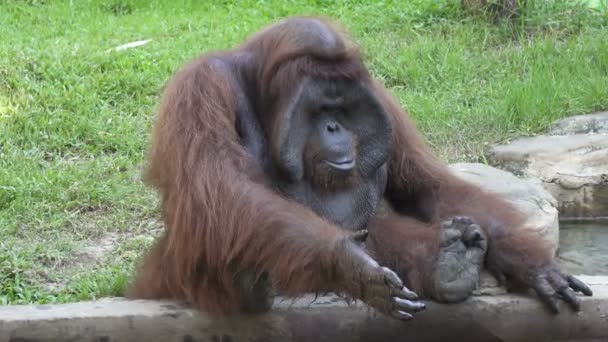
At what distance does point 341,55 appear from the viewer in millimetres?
3434

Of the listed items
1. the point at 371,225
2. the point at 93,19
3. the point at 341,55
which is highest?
the point at 341,55

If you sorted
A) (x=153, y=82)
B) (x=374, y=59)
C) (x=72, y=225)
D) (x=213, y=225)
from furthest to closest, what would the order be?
(x=374, y=59) → (x=153, y=82) → (x=72, y=225) → (x=213, y=225)

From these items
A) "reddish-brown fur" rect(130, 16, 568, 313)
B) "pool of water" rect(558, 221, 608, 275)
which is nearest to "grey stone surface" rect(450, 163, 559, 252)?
"pool of water" rect(558, 221, 608, 275)

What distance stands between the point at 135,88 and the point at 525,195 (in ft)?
9.07

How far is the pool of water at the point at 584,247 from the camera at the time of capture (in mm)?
4695

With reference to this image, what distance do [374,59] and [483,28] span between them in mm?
931

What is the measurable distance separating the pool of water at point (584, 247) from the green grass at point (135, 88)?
0.73 meters

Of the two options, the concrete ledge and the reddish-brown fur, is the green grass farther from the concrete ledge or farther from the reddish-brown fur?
the reddish-brown fur

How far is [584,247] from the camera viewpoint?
4.98m

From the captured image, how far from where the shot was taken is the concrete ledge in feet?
10.9

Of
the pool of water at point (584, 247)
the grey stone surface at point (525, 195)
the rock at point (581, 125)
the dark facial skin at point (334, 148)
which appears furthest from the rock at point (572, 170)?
the dark facial skin at point (334, 148)

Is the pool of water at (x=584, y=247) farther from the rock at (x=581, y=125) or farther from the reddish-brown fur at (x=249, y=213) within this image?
the reddish-brown fur at (x=249, y=213)

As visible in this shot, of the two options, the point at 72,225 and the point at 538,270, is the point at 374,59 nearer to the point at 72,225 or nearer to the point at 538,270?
the point at 72,225

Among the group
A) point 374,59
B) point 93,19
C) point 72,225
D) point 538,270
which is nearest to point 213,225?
point 538,270
